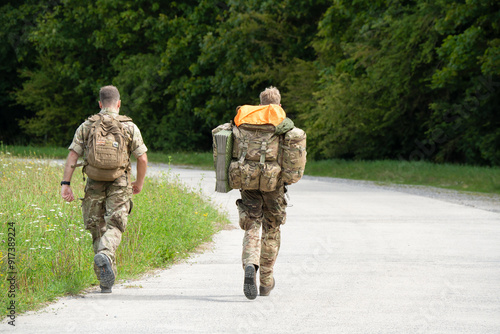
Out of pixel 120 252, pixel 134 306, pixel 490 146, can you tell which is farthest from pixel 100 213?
pixel 490 146

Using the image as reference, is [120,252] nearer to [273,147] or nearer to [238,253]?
[238,253]

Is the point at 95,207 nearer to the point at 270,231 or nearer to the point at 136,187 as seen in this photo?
the point at 136,187

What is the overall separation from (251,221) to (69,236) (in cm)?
259

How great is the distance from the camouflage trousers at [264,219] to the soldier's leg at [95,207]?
120 cm

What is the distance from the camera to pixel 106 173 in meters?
6.91

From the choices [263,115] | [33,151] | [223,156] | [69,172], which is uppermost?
[263,115]

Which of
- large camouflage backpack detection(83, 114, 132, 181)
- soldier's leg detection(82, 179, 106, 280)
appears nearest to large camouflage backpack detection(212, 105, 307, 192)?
large camouflage backpack detection(83, 114, 132, 181)

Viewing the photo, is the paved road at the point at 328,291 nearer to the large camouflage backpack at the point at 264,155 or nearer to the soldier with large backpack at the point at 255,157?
the soldier with large backpack at the point at 255,157

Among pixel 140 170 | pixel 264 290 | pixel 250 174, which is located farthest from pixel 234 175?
pixel 264 290

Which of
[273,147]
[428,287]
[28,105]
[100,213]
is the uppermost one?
[273,147]

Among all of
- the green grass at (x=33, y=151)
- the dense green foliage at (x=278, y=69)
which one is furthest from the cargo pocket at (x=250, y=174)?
the green grass at (x=33, y=151)

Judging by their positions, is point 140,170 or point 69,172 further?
point 140,170

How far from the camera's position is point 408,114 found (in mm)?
31875

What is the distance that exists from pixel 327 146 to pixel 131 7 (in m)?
18.0
